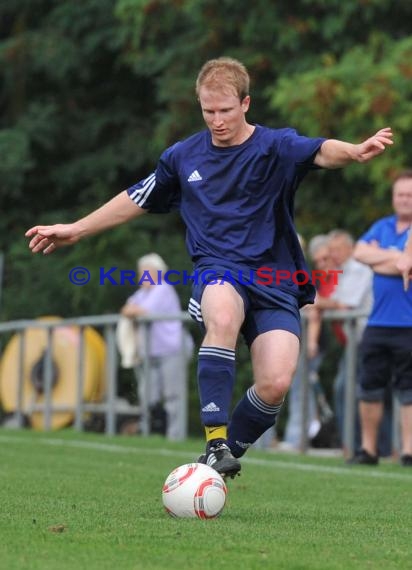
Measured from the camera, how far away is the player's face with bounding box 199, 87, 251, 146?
714 cm

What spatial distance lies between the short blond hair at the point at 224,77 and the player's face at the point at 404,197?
12.9 feet

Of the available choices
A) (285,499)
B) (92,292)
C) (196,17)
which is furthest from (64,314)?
(285,499)

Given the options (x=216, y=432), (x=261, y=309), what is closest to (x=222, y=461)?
(x=216, y=432)

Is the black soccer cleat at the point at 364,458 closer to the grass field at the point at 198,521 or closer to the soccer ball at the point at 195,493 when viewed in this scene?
the grass field at the point at 198,521

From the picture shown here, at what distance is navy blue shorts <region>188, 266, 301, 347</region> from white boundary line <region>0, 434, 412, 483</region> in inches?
96.4

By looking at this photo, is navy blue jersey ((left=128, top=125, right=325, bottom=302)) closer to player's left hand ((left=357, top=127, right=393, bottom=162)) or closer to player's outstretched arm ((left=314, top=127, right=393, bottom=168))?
player's outstretched arm ((left=314, top=127, right=393, bottom=168))

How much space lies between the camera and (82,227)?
745 cm

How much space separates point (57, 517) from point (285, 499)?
68.4 inches

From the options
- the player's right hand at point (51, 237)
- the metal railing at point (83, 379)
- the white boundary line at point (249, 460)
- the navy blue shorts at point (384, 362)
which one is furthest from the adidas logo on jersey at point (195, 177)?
the metal railing at point (83, 379)

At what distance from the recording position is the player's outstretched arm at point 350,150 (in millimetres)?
6707

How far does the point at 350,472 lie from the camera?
10.2 m

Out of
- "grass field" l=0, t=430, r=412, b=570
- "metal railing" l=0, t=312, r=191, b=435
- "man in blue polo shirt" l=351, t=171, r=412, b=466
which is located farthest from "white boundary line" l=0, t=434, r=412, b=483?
"metal railing" l=0, t=312, r=191, b=435

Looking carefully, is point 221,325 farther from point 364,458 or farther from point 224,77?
point 364,458

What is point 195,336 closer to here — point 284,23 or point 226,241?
point 284,23
